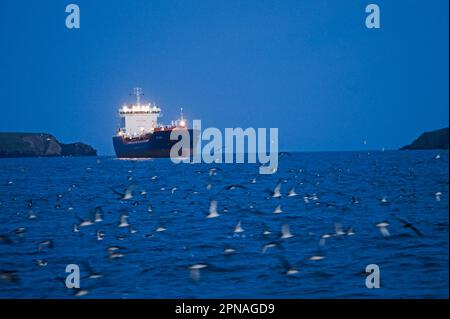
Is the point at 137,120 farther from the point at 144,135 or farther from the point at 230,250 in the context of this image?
the point at 230,250

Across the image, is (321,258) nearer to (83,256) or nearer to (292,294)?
(292,294)

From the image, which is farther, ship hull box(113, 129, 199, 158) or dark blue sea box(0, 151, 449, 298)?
ship hull box(113, 129, 199, 158)

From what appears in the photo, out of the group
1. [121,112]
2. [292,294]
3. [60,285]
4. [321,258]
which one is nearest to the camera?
[292,294]

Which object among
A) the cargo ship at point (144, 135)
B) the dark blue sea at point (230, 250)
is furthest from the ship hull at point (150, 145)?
the dark blue sea at point (230, 250)

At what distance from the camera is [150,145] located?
11281cm

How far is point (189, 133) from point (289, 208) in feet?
291

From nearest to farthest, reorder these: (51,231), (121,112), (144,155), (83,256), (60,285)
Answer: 1. (60,285)
2. (83,256)
3. (51,231)
4. (144,155)
5. (121,112)

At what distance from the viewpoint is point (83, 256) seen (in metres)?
18.6

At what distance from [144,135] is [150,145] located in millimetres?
3574

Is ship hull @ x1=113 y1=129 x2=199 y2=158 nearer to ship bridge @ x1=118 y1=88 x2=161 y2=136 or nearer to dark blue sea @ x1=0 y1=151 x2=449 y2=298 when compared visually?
ship bridge @ x1=118 y1=88 x2=161 y2=136

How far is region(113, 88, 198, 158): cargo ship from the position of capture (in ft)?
369

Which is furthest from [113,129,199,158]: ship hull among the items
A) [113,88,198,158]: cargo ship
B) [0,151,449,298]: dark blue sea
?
[0,151,449,298]: dark blue sea

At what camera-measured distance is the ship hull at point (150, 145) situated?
111 meters
